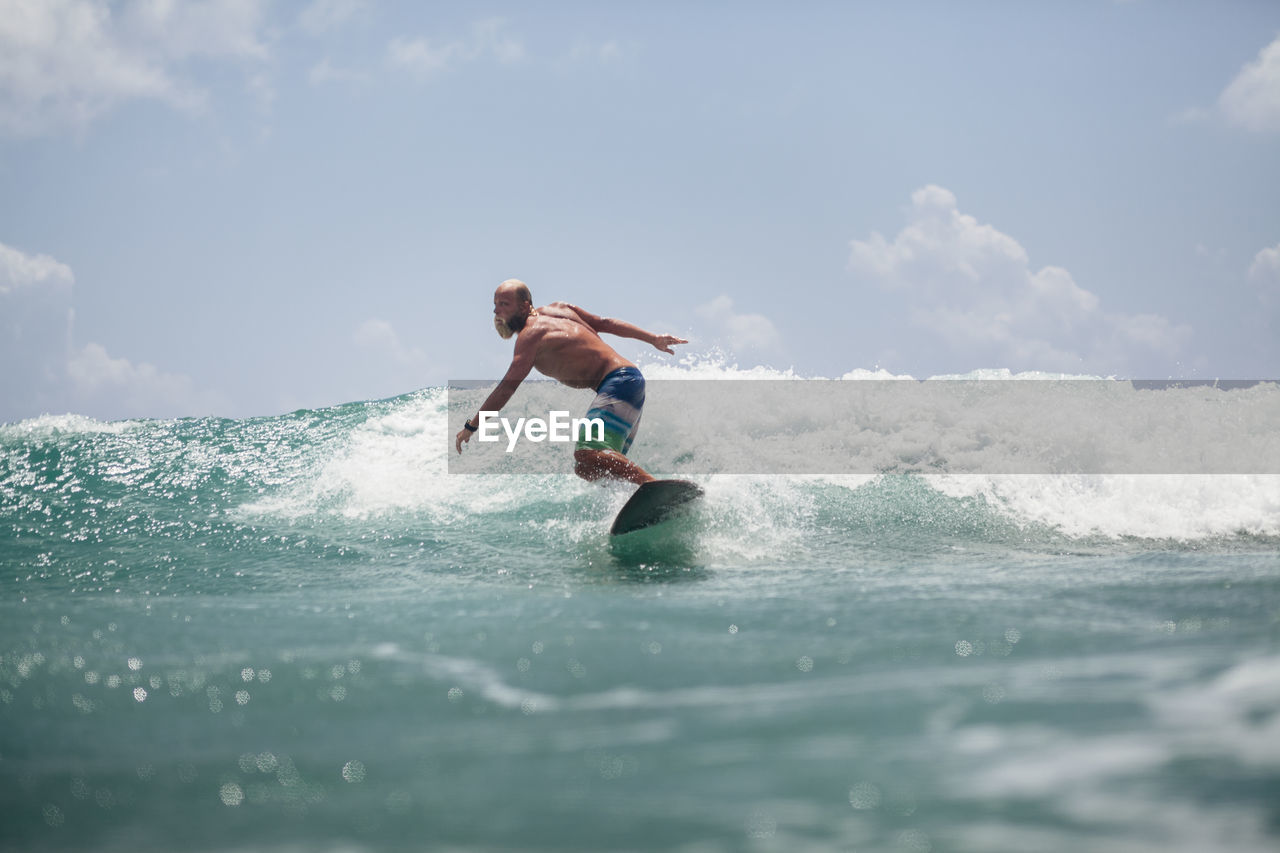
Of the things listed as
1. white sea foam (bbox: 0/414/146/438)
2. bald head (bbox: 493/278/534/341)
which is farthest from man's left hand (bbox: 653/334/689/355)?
white sea foam (bbox: 0/414/146/438)

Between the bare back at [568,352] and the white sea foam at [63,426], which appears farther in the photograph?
the white sea foam at [63,426]

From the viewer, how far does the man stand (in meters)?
5.84

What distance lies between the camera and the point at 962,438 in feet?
31.1

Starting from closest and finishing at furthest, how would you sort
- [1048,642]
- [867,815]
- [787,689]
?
[867,815] < [787,689] < [1048,642]

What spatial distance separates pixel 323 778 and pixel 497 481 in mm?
6240

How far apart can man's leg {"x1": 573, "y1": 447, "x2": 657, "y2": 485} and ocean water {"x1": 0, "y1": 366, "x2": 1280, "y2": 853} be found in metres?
0.49

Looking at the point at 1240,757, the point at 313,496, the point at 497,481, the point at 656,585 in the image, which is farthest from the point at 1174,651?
the point at 313,496

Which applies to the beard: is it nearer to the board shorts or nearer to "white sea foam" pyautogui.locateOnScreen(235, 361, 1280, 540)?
the board shorts

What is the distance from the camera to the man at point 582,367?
584cm

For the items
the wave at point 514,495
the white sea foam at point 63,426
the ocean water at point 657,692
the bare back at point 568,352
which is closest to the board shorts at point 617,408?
the bare back at point 568,352

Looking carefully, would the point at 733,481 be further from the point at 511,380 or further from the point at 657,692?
the point at 657,692

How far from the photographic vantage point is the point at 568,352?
608 centimetres

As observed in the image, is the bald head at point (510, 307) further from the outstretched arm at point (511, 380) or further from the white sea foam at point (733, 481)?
the white sea foam at point (733, 481)

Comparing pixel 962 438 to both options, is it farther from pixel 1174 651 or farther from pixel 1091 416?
pixel 1174 651
